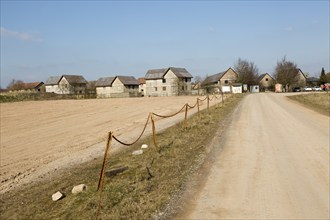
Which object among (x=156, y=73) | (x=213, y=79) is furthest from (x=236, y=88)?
(x=156, y=73)

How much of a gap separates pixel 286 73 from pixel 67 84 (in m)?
69.4

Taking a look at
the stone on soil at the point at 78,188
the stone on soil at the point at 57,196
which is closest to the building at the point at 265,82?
the stone on soil at the point at 78,188

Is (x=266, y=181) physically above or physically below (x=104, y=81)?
below

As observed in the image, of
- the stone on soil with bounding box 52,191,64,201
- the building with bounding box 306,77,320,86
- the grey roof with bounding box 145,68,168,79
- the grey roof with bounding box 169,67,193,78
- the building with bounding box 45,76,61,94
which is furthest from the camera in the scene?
the building with bounding box 306,77,320,86

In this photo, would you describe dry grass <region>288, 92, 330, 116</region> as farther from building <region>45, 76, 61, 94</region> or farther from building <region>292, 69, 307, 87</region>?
building <region>45, 76, 61, 94</region>

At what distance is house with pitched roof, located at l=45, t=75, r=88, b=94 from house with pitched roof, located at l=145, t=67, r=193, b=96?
78.1 feet

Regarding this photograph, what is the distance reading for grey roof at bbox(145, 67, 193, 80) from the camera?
304ft

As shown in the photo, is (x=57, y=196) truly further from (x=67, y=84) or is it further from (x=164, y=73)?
(x=67, y=84)

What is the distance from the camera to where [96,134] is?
18734mm

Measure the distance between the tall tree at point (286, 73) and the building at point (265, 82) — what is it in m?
5.56

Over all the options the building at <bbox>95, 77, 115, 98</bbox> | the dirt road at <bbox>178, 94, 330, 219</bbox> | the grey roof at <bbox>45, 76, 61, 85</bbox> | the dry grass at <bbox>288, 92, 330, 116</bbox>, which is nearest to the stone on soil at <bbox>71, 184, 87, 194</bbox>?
the dirt road at <bbox>178, 94, 330, 219</bbox>

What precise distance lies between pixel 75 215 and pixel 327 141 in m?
11.6

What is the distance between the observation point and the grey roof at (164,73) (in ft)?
304

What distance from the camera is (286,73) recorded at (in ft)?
317
